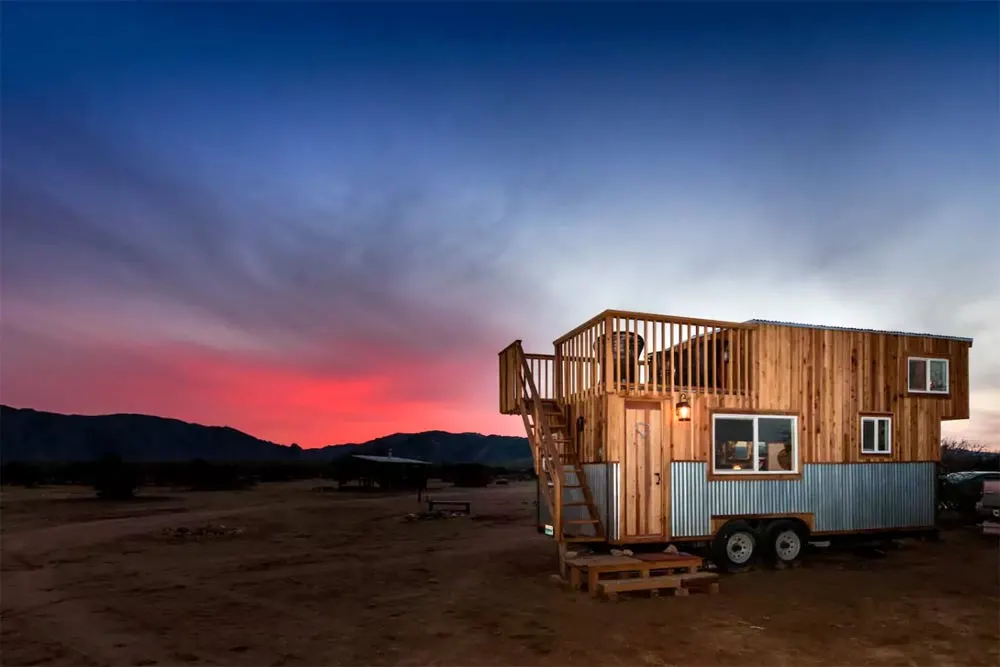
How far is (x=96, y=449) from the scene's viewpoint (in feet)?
471

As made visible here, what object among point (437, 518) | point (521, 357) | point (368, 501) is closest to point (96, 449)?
point (368, 501)

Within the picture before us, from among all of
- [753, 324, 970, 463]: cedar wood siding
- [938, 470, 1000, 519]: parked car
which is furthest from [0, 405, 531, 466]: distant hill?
[753, 324, 970, 463]: cedar wood siding

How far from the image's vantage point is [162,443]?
153 meters

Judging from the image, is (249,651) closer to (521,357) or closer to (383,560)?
(383,560)

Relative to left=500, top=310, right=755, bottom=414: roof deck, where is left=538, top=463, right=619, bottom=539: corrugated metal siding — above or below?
below

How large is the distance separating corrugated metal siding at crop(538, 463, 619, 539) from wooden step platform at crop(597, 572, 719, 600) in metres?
1.43

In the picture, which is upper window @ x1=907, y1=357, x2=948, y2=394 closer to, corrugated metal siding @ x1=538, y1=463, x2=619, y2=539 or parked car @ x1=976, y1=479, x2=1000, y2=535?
parked car @ x1=976, y1=479, x2=1000, y2=535

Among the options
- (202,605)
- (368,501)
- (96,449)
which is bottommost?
(96,449)

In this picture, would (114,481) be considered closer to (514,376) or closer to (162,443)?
(514,376)

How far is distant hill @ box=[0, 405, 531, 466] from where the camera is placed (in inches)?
5492

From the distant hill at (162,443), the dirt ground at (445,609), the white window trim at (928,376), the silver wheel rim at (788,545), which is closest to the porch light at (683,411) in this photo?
the dirt ground at (445,609)

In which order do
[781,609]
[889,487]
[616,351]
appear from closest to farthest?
[781,609] < [616,351] < [889,487]

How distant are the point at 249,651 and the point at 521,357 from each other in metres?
8.45

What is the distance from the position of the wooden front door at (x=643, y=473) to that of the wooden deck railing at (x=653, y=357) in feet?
1.65
